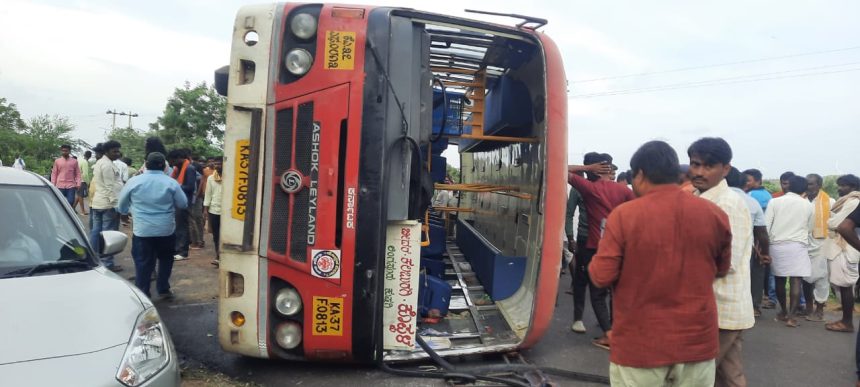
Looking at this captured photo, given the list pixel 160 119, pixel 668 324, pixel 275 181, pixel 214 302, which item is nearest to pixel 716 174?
pixel 668 324

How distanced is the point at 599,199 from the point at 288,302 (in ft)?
9.67

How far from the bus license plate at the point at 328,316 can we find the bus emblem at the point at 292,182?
0.73 meters

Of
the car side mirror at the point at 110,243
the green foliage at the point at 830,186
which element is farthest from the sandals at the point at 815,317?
the green foliage at the point at 830,186

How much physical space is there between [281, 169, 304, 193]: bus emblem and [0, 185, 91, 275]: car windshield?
1.27 metres

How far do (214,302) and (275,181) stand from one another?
9.92ft

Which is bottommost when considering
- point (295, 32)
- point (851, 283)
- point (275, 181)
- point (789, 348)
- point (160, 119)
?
point (789, 348)

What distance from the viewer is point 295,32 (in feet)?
10.8

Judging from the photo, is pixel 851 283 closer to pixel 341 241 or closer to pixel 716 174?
pixel 716 174

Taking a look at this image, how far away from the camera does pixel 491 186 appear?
5.05 metres

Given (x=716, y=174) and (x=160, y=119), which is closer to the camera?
(x=716, y=174)

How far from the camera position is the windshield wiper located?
263 centimetres

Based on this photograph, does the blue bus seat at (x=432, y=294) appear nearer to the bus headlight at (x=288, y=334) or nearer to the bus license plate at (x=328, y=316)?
the bus license plate at (x=328, y=316)

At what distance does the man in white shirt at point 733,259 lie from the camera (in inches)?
104

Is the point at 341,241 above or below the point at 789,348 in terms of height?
above
